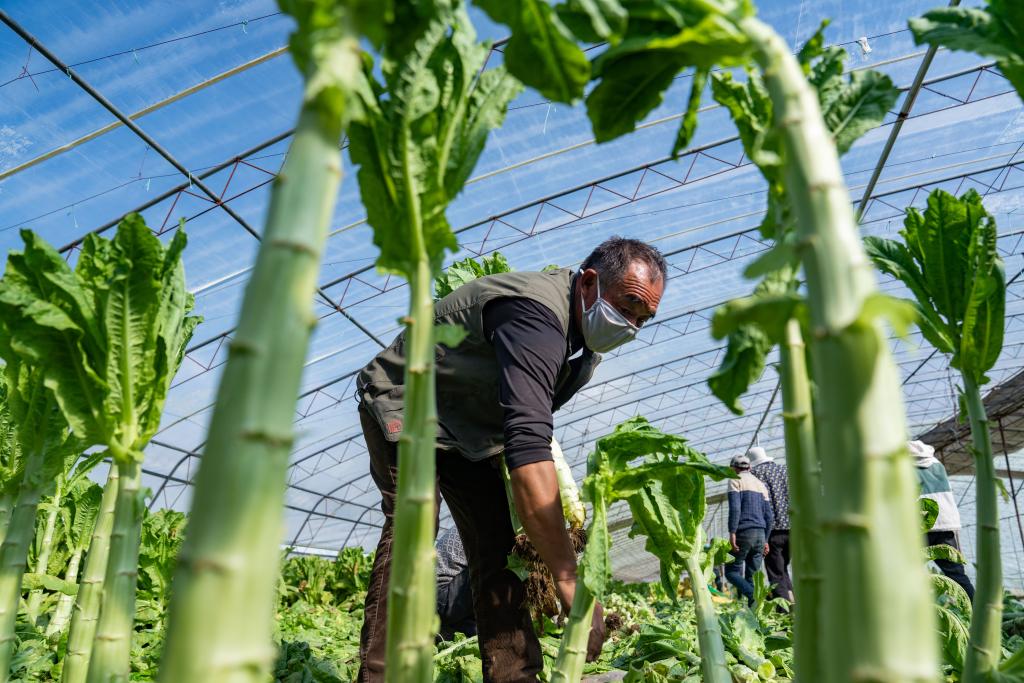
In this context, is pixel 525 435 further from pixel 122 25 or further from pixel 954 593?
pixel 122 25

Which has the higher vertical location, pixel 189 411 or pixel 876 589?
pixel 189 411

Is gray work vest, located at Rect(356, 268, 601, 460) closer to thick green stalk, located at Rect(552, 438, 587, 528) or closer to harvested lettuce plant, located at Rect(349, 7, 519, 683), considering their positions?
thick green stalk, located at Rect(552, 438, 587, 528)

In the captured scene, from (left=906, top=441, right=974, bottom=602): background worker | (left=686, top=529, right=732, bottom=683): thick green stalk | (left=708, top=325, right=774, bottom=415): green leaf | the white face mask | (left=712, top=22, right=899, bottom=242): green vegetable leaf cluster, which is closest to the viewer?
(left=708, top=325, right=774, bottom=415): green leaf

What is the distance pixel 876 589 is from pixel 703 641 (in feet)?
5.49

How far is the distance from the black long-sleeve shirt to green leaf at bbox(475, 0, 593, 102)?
141 cm

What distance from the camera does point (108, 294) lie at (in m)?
1.81

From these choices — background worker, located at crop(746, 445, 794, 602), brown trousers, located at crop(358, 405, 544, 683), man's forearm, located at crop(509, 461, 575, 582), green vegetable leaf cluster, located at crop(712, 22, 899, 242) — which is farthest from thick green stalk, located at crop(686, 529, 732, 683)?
background worker, located at crop(746, 445, 794, 602)

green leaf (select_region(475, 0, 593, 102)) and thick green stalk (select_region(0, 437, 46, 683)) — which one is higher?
green leaf (select_region(475, 0, 593, 102))

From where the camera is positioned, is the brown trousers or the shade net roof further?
the shade net roof

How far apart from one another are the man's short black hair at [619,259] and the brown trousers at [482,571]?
1.02 m

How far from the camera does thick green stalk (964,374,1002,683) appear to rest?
1.67 meters

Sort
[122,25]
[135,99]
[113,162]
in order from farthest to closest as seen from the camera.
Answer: [113,162] → [135,99] → [122,25]

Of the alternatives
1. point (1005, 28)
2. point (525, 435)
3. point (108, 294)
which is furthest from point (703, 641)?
point (108, 294)

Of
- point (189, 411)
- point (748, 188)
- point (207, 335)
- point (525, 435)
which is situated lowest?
point (525, 435)
